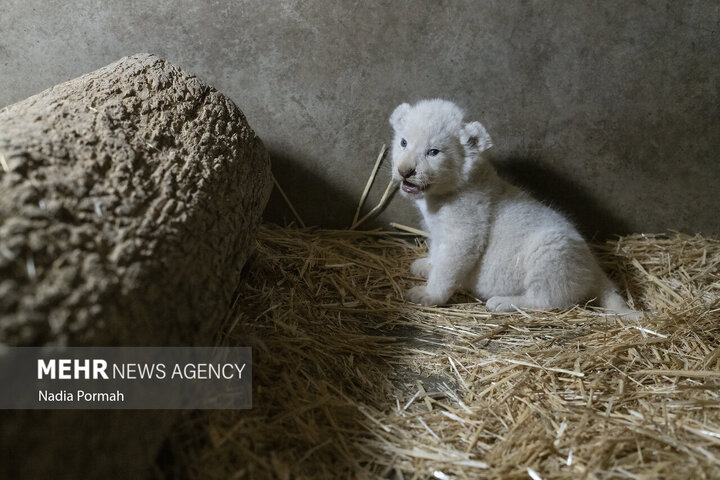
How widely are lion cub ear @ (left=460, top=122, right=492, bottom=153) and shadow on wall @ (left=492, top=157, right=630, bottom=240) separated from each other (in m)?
0.74

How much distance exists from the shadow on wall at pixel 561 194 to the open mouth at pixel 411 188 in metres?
1.01

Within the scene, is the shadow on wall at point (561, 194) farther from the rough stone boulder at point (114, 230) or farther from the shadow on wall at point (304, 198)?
the rough stone boulder at point (114, 230)

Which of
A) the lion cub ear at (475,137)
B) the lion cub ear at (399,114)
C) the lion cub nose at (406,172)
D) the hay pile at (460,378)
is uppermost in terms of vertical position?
the lion cub ear at (399,114)

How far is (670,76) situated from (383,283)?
2690mm

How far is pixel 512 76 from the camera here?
4.16 m

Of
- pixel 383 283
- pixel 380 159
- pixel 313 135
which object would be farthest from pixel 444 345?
pixel 313 135

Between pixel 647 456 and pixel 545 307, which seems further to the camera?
pixel 545 307

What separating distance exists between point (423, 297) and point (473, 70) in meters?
1.80

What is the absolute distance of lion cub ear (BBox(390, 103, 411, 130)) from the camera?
387cm

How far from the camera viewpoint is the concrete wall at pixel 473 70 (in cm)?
404

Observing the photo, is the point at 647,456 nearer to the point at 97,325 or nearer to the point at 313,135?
the point at 97,325

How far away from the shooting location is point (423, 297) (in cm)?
392

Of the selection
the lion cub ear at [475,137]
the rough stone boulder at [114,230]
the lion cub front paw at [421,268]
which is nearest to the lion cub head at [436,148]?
the lion cub ear at [475,137]

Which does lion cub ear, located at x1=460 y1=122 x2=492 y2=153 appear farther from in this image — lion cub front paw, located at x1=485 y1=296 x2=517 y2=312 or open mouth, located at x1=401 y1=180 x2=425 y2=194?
lion cub front paw, located at x1=485 y1=296 x2=517 y2=312
